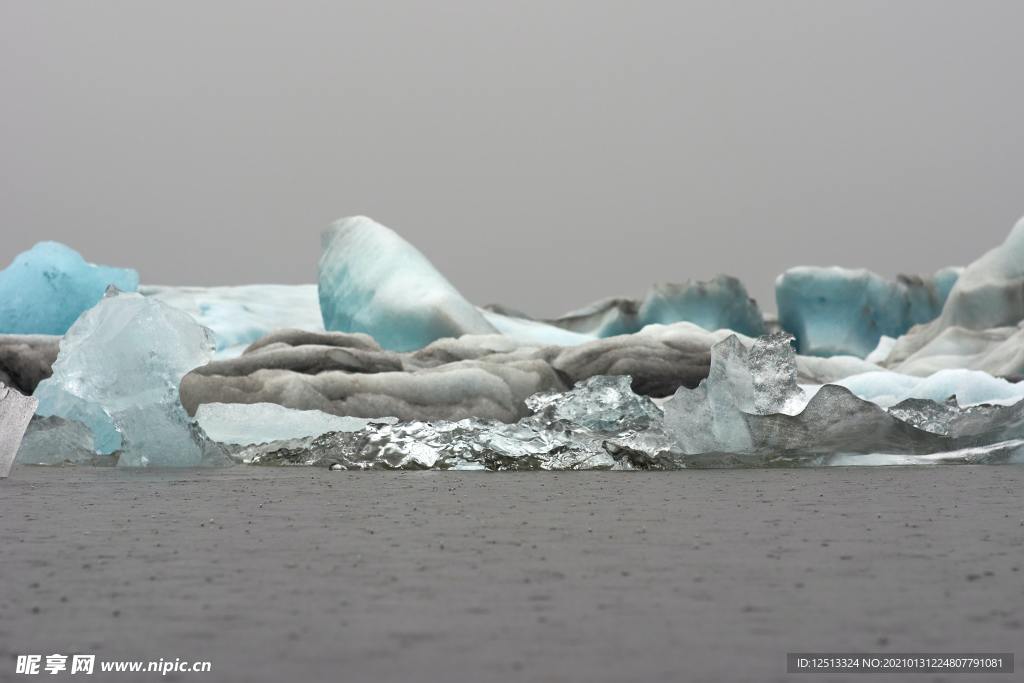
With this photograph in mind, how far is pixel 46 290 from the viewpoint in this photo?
1113 centimetres

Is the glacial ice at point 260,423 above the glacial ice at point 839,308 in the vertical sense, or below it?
above

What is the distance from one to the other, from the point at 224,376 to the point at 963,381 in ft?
15.5

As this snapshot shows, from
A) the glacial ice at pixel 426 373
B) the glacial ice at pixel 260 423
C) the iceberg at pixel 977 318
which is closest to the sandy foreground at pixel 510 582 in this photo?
the glacial ice at pixel 260 423

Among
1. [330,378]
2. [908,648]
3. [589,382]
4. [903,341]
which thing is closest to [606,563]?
[908,648]

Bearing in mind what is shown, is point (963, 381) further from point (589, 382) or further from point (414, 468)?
point (414, 468)

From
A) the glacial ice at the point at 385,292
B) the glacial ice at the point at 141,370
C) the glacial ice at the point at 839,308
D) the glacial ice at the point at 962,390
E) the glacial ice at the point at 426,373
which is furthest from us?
the glacial ice at the point at 839,308

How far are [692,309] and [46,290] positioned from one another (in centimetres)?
883

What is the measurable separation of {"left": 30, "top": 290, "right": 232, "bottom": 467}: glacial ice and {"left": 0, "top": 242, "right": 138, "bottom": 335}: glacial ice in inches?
247

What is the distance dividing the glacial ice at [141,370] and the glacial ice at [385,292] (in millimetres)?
6761

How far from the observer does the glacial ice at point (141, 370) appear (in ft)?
16.6

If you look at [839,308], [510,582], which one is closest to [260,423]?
[510,582]

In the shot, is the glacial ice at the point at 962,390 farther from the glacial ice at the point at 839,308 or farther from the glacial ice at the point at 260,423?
the glacial ice at the point at 839,308

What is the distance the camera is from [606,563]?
200 cm

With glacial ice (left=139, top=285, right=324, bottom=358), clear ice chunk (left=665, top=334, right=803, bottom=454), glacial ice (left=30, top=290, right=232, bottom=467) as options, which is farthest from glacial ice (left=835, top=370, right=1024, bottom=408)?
glacial ice (left=139, top=285, right=324, bottom=358)
